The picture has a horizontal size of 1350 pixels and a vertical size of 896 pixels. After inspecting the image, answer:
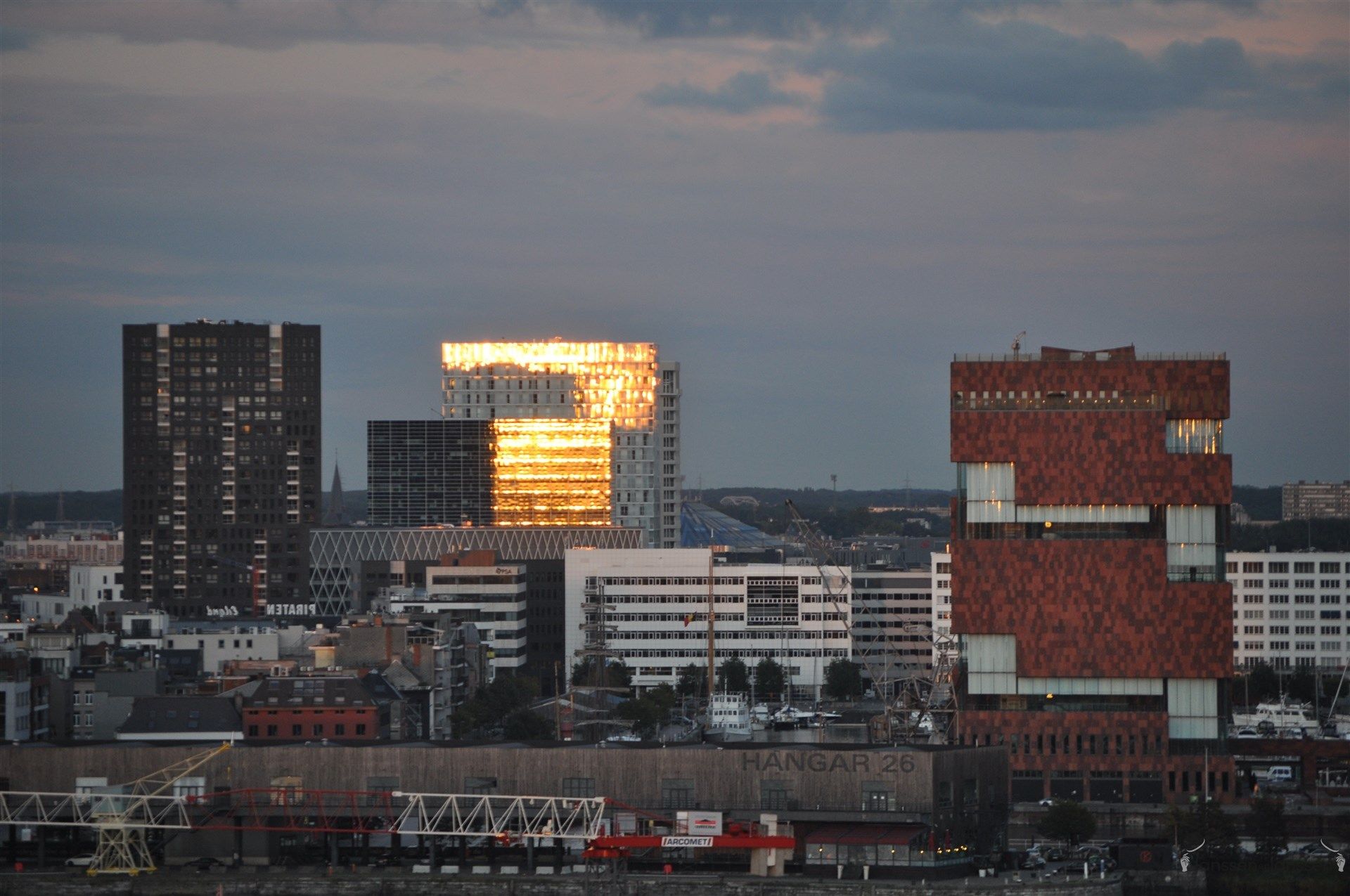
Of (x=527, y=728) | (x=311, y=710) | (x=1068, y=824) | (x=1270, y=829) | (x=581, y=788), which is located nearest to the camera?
(x=581, y=788)

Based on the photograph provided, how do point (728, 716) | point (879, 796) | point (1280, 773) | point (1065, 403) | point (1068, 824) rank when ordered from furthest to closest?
point (728, 716)
point (1280, 773)
point (1065, 403)
point (1068, 824)
point (879, 796)

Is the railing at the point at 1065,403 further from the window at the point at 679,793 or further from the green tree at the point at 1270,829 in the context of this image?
the window at the point at 679,793

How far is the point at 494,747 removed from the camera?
380 feet

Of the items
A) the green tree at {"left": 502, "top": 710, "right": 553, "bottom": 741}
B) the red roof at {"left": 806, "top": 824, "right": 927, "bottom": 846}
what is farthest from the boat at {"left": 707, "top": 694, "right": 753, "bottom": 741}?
the red roof at {"left": 806, "top": 824, "right": 927, "bottom": 846}

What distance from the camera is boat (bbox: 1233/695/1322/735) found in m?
166

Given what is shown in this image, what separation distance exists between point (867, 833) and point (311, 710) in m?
39.3

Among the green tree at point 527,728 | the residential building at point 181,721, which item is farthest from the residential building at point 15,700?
the green tree at point 527,728

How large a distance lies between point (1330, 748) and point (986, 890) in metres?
50.0

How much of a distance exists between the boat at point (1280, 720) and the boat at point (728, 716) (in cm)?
3056

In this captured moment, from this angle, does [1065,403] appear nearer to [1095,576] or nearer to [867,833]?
[1095,576]

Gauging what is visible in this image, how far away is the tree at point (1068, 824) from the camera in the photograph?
123 meters

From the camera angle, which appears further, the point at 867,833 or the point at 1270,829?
the point at 1270,829

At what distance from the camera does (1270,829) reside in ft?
397

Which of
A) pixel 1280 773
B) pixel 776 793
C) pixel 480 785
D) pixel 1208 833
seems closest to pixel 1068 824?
pixel 1208 833
